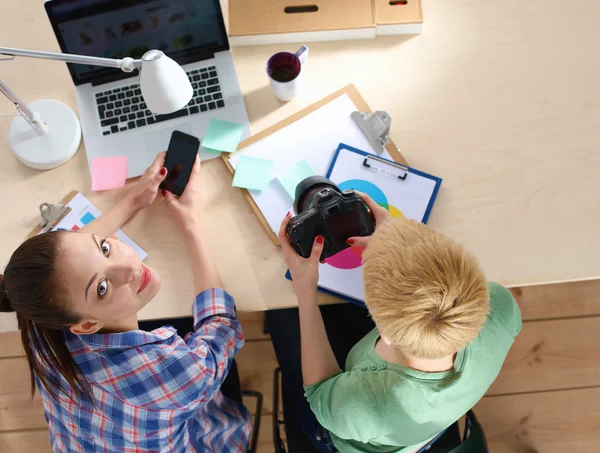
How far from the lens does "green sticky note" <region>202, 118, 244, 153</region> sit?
1104 millimetres

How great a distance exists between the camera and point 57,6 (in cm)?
100

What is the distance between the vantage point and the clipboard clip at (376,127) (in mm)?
1063

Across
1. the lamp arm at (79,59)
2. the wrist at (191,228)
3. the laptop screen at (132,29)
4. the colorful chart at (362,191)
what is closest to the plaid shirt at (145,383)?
the wrist at (191,228)

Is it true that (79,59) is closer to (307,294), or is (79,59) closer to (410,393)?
(307,294)

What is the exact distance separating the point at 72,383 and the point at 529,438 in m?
1.38

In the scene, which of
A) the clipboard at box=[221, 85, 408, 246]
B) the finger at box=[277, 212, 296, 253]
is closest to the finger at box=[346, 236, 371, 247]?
the finger at box=[277, 212, 296, 253]

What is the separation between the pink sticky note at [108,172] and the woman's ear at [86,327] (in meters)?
0.33

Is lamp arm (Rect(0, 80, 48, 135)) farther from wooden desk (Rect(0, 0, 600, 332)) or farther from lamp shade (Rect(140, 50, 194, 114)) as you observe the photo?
lamp shade (Rect(140, 50, 194, 114))

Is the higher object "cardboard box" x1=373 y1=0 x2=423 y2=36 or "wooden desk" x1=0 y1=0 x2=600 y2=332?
"cardboard box" x1=373 y1=0 x2=423 y2=36

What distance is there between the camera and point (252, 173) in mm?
1090

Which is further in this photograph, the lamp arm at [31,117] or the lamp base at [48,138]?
the lamp base at [48,138]

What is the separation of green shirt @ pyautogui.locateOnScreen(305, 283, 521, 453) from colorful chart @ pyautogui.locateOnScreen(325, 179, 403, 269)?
0.19 meters

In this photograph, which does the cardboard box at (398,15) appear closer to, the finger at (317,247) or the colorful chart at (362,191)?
the colorful chart at (362,191)

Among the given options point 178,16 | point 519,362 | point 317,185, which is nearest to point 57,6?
point 178,16
